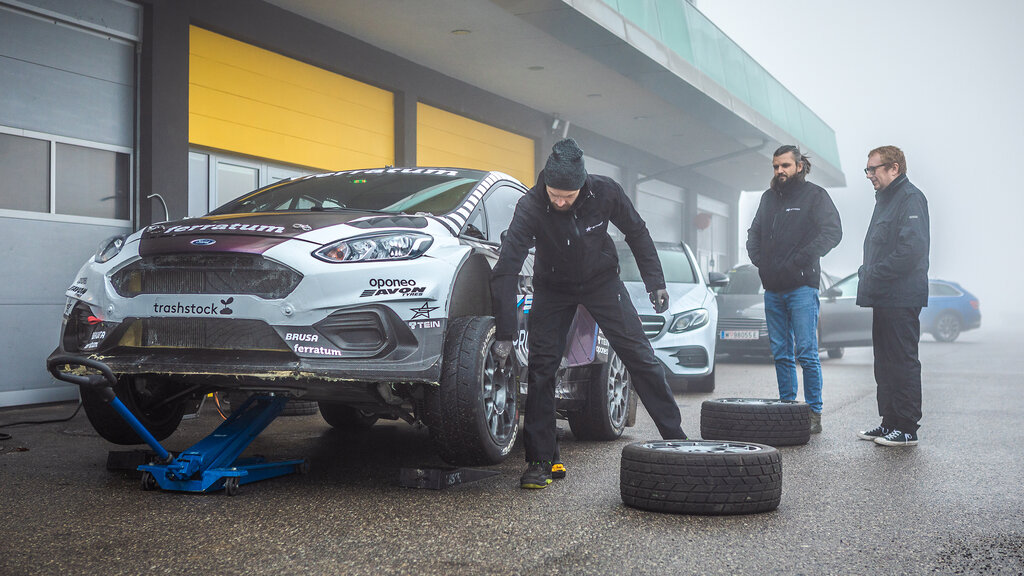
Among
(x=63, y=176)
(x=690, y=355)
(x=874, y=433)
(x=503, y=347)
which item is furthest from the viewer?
(x=690, y=355)

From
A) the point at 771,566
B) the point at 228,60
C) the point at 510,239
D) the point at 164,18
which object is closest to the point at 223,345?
the point at 510,239

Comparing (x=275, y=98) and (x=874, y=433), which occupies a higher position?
(x=275, y=98)

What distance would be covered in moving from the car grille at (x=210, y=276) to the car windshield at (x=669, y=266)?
6048 mm

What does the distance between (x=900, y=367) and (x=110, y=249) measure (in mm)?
4808

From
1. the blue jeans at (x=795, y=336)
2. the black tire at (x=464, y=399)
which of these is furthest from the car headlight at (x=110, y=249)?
the blue jeans at (x=795, y=336)

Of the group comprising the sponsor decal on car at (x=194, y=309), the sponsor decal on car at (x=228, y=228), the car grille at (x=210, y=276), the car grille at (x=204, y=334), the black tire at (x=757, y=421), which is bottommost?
the black tire at (x=757, y=421)

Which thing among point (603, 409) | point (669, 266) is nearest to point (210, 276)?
point (603, 409)

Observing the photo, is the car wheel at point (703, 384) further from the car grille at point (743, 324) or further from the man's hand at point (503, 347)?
the man's hand at point (503, 347)

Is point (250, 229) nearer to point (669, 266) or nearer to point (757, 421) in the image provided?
point (757, 421)

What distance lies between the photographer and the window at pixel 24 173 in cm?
803

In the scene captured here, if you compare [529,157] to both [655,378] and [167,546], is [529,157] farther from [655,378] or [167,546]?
[167,546]

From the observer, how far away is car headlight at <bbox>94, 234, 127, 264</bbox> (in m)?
4.75

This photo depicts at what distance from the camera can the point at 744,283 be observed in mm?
15016

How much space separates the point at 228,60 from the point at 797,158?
6305 mm
